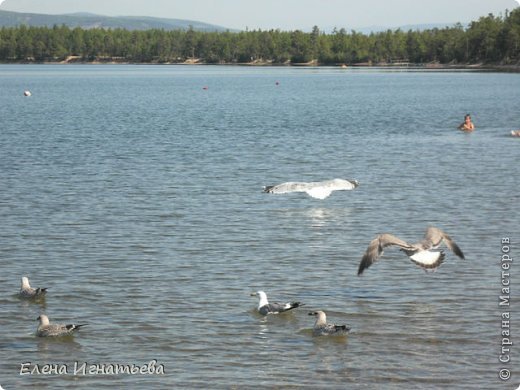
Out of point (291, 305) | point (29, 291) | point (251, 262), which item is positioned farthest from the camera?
point (251, 262)

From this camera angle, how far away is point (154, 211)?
25781 millimetres

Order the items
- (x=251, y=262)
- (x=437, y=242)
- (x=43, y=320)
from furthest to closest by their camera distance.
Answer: (x=251, y=262) < (x=437, y=242) < (x=43, y=320)

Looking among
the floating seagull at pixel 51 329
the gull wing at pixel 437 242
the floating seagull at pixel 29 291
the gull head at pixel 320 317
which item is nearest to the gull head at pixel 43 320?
the floating seagull at pixel 51 329

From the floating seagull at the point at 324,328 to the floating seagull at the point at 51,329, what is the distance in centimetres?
346

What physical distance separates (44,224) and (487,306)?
38.9ft

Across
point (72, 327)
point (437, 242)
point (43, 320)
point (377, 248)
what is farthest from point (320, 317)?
point (43, 320)

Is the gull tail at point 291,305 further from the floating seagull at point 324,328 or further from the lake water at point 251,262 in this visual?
the floating seagull at point 324,328

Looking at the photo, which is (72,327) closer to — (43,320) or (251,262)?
(43,320)

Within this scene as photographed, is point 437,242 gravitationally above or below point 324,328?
above

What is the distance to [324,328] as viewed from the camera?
46.8 ft

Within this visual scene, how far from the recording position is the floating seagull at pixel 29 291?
16422 millimetres

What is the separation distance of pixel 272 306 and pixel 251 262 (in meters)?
4.03

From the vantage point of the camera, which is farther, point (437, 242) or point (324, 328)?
point (437, 242)

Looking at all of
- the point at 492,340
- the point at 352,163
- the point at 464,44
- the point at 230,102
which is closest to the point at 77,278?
the point at 492,340
